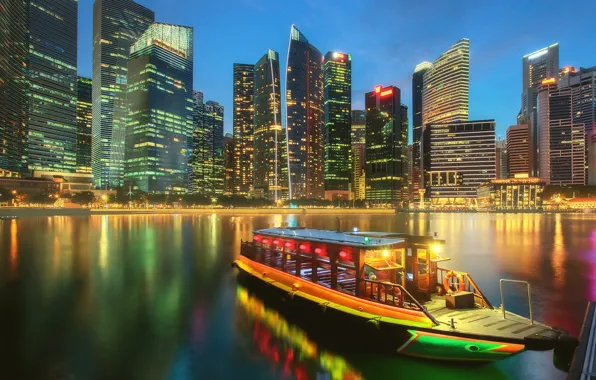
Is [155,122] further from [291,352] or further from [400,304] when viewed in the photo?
[400,304]

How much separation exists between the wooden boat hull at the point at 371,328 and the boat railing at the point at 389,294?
28 centimetres

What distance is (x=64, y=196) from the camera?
142 metres

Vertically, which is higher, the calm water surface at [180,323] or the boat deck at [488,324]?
the boat deck at [488,324]

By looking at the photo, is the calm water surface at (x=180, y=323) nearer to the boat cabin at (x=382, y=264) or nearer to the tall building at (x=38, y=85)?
the boat cabin at (x=382, y=264)

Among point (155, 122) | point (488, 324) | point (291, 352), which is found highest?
point (155, 122)

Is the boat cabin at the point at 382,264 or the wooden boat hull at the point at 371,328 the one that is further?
the boat cabin at the point at 382,264

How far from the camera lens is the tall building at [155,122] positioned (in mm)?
170125

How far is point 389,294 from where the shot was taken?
12734 mm

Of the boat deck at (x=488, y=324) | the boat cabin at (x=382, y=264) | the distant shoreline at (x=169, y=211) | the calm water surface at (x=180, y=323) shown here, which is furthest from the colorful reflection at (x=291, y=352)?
the distant shoreline at (x=169, y=211)

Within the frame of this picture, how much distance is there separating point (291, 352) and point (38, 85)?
196717 millimetres

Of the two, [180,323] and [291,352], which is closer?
[291,352]

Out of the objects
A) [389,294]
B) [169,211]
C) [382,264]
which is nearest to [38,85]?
[169,211]

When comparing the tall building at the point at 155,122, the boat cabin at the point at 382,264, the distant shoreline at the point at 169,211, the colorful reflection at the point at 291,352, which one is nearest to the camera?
the colorful reflection at the point at 291,352

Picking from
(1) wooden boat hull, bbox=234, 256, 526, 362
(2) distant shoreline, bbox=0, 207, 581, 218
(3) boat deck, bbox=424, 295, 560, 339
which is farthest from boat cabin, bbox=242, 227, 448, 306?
(2) distant shoreline, bbox=0, 207, 581, 218
